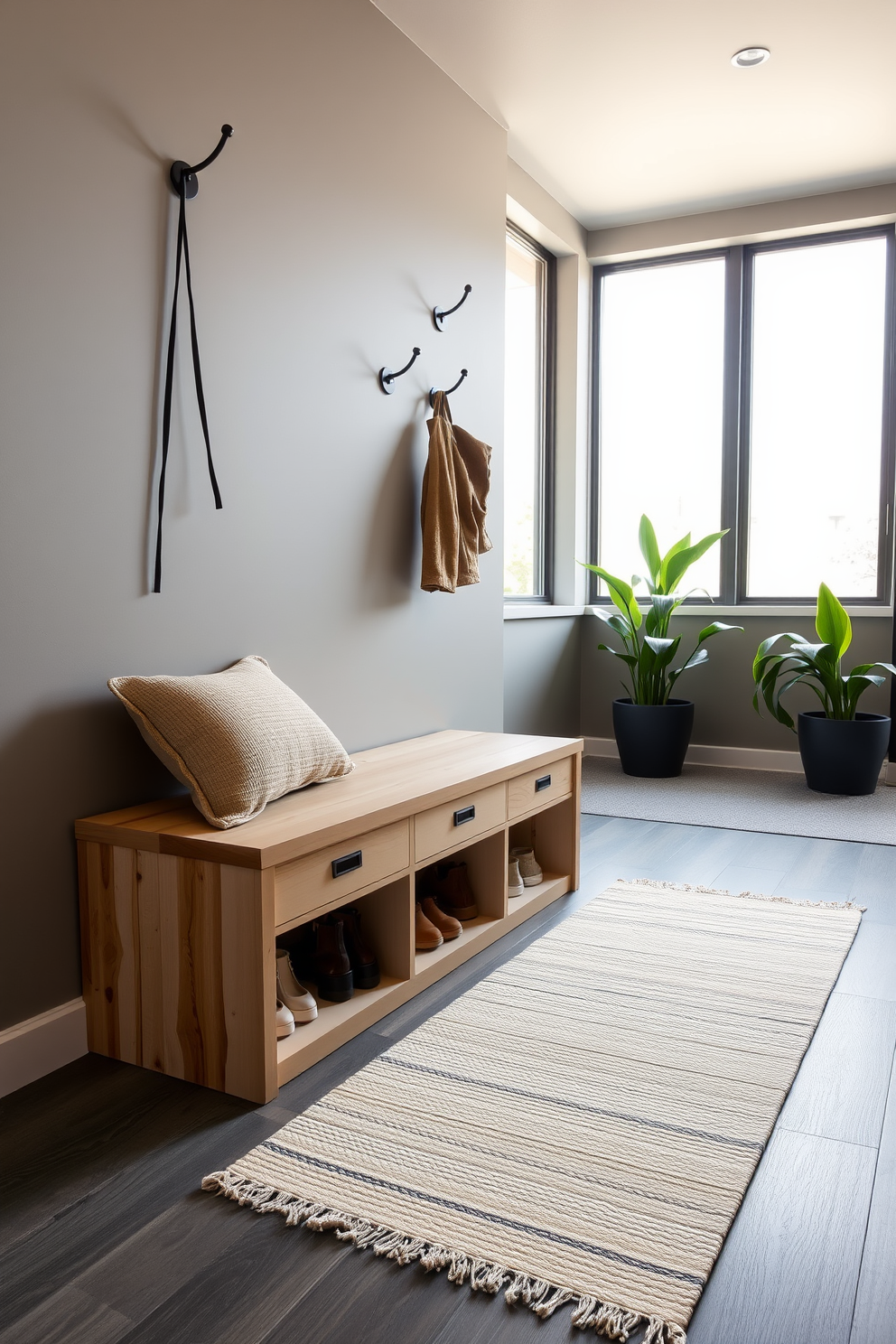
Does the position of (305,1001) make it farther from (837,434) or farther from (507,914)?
(837,434)

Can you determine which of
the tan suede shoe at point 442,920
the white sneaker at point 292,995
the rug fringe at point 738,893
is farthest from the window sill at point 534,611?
the white sneaker at point 292,995

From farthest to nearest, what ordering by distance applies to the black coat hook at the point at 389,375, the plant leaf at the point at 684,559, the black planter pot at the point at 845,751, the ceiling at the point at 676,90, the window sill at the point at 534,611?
the plant leaf at the point at 684,559 < the window sill at the point at 534,611 < the black planter pot at the point at 845,751 < the ceiling at the point at 676,90 < the black coat hook at the point at 389,375

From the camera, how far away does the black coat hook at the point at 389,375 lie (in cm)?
257

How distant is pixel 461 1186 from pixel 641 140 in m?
3.46

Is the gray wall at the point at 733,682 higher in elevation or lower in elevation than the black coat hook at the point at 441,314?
lower

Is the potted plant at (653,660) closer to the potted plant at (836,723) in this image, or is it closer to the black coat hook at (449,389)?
the potted plant at (836,723)

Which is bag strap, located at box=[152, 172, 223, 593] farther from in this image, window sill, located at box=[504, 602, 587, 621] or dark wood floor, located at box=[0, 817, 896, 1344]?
window sill, located at box=[504, 602, 587, 621]

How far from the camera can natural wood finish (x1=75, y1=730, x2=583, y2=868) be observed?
155 centimetres

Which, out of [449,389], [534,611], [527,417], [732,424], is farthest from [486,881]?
[732,424]

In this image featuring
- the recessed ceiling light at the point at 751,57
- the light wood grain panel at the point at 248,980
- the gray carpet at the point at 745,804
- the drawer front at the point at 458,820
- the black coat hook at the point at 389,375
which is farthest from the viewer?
the gray carpet at the point at 745,804

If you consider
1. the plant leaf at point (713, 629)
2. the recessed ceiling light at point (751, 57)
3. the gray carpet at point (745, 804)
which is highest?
the recessed ceiling light at point (751, 57)

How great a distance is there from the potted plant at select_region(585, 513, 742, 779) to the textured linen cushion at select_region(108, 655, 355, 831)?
2.46 m

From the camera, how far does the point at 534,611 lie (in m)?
4.00

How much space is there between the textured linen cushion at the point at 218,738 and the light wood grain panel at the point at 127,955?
154 millimetres
